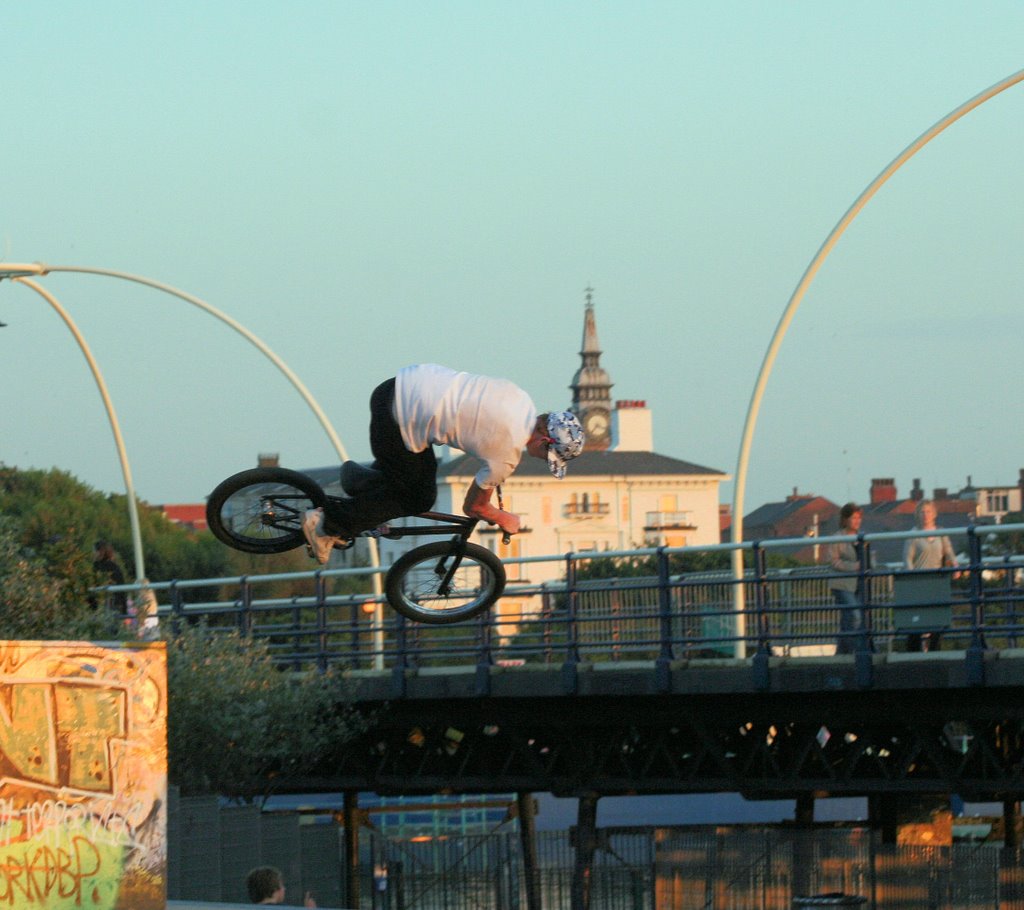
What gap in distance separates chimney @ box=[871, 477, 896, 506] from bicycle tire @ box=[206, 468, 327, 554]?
497 feet

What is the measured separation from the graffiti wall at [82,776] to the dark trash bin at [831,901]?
7989 mm

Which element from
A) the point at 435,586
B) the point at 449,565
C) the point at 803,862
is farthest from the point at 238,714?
the point at 449,565

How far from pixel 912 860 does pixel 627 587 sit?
4.51 metres

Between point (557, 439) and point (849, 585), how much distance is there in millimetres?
10890

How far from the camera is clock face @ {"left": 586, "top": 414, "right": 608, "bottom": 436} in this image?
586ft

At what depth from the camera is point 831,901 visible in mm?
20047

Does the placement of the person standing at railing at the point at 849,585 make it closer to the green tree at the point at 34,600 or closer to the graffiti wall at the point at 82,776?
the graffiti wall at the point at 82,776

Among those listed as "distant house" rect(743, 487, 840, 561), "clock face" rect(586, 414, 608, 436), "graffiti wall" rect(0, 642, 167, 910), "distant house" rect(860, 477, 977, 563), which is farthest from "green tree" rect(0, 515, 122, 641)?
"clock face" rect(586, 414, 608, 436)

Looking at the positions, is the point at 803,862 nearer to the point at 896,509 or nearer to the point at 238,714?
the point at 238,714

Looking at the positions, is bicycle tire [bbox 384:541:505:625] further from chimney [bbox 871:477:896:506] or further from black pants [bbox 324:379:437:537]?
chimney [bbox 871:477:896:506]

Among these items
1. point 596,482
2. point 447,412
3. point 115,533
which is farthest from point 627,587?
point 596,482

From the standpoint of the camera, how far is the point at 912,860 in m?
22.0

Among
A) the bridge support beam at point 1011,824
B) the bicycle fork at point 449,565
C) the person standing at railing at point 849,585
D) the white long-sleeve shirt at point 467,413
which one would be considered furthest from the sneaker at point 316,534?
the bridge support beam at point 1011,824

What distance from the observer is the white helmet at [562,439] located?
9.43 metres
